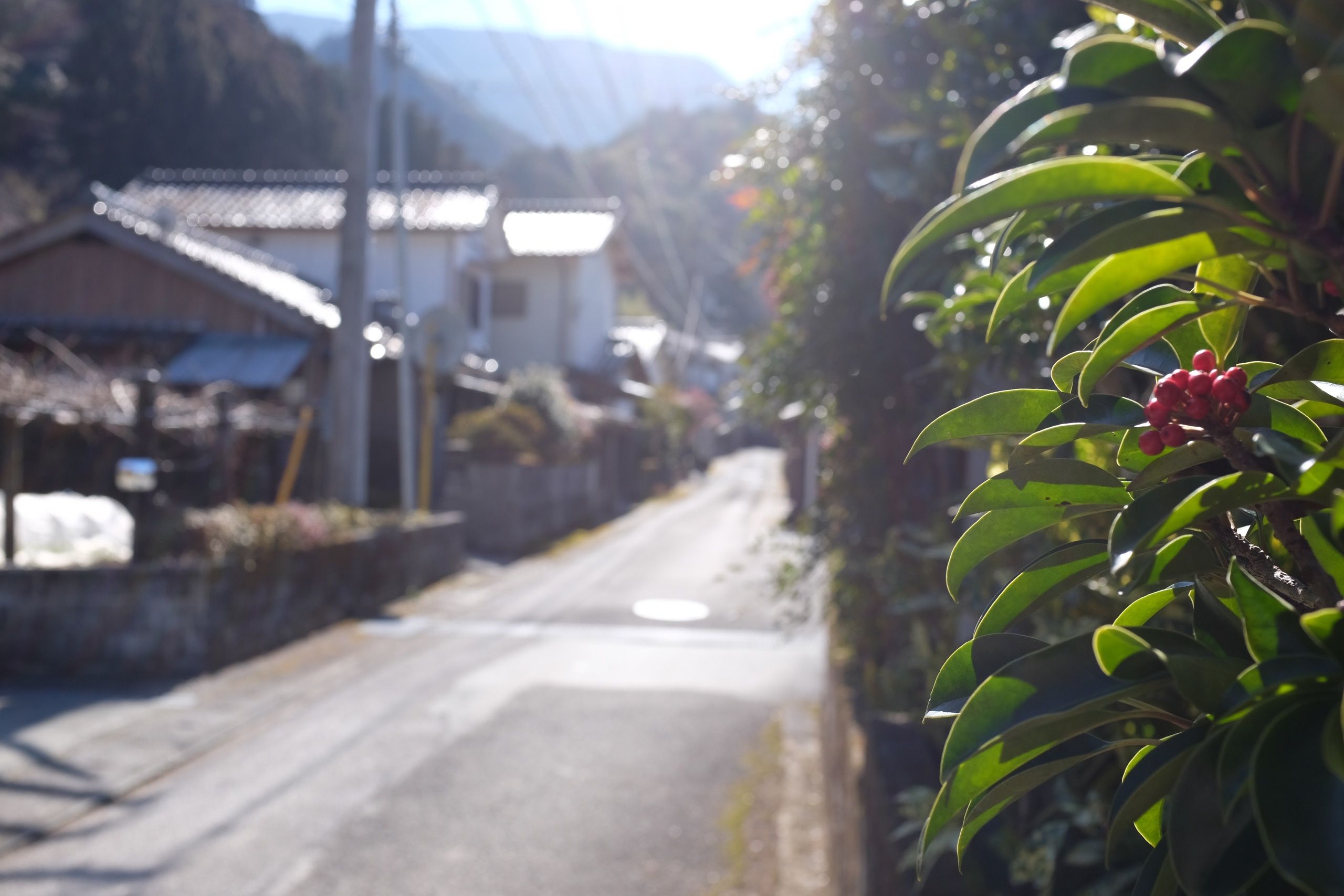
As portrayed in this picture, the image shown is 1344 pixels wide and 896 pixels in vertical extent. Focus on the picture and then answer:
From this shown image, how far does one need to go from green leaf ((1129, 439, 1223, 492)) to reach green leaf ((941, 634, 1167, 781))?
148mm

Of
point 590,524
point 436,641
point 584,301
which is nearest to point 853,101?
point 436,641

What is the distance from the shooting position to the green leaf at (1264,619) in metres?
0.69

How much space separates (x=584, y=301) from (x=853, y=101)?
2335cm

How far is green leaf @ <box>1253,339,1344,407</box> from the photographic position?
2.85ft

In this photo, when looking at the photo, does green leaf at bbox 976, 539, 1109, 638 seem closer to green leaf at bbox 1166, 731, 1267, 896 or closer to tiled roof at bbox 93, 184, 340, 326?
green leaf at bbox 1166, 731, 1267, 896

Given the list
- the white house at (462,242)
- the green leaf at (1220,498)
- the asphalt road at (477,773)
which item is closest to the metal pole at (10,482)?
the asphalt road at (477,773)

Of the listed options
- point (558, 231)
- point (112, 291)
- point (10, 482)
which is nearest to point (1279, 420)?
point (10, 482)

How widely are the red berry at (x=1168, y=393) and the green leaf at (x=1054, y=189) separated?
130 mm

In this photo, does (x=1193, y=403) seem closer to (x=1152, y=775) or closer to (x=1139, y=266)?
(x=1139, y=266)

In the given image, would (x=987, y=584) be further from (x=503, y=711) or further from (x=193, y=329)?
(x=193, y=329)

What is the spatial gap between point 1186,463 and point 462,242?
2052cm

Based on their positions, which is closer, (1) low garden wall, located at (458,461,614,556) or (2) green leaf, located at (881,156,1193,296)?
(2) green leaf, located at (881,156,1193,296)

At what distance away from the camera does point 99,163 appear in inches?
1056

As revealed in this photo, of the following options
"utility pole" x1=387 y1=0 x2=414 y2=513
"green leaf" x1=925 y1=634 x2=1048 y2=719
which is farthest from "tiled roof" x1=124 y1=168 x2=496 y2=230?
"green leaf" x1=925 y1=634 x2=1048 y2=719
